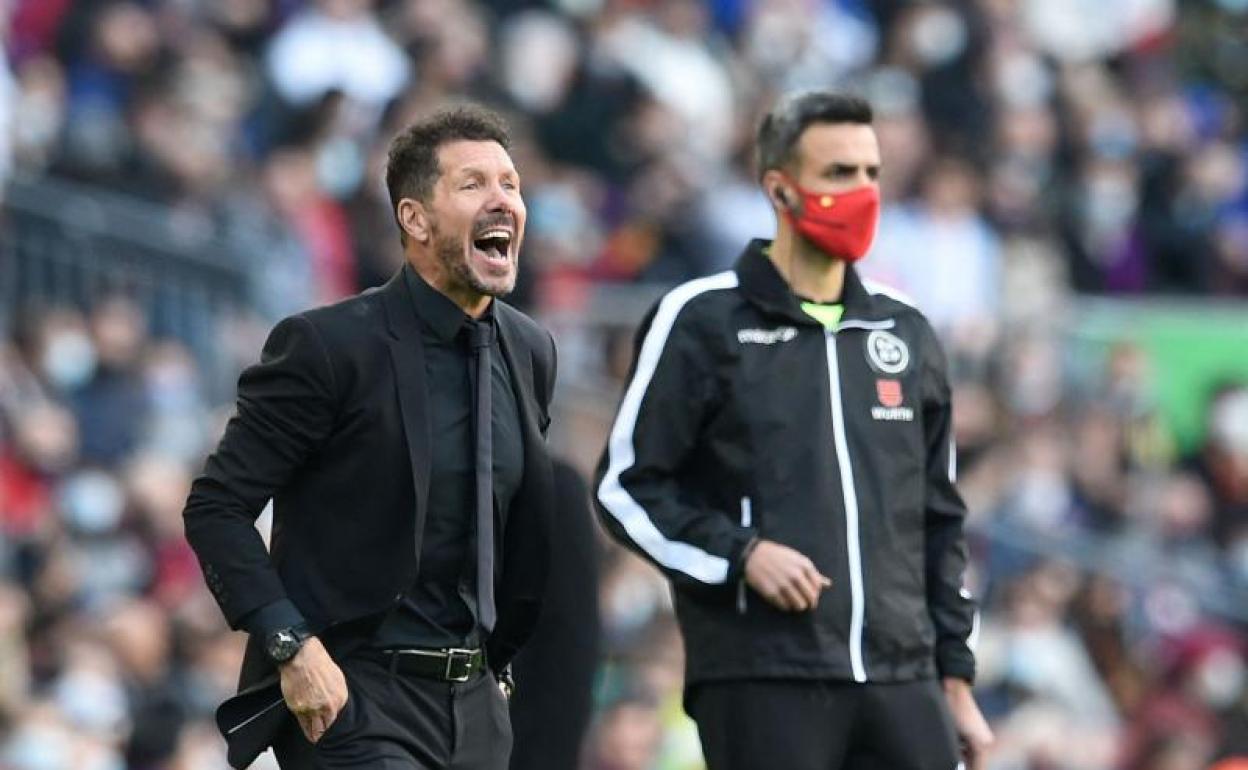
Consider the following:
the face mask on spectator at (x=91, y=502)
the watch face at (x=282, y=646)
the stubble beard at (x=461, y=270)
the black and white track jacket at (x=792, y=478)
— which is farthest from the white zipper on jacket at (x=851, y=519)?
the face mask on spectator at (x=91, y=502)

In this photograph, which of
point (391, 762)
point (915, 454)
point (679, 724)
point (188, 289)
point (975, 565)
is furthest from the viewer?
point (975, 565)

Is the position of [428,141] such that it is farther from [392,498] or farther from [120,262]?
[120,262]

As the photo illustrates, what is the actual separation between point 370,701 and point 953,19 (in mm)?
12841

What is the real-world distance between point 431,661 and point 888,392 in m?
1.57

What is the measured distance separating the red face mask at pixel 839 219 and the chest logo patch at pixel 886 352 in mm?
203

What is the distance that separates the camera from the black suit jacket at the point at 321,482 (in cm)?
663

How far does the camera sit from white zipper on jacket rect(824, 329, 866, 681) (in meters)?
7.51

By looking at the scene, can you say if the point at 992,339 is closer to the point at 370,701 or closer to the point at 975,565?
the point at 975,565

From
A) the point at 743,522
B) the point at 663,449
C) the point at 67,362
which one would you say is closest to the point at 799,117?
the point at 663,449

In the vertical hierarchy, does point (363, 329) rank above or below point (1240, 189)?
above

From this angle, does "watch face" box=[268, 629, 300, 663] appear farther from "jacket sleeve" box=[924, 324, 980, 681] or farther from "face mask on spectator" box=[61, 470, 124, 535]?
"face mask on spectator" box=[61, 470, 124, 535]

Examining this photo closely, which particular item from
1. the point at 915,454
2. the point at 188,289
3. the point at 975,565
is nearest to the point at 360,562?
the point at 915,454

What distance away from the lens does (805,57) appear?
59.8ft

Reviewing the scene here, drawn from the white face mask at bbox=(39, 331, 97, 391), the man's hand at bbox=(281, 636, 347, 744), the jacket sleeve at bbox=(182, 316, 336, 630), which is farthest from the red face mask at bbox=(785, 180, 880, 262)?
the white face mask at bbox=(39, 331, 97, 391)
